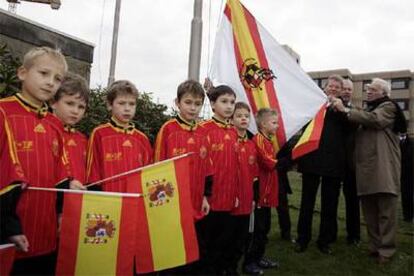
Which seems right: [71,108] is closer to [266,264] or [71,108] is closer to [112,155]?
[112,155]

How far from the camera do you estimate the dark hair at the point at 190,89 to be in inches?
173

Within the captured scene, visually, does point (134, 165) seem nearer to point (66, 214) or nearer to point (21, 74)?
point (66, 214)

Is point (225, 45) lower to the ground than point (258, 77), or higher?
higher

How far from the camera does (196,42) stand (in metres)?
8.33

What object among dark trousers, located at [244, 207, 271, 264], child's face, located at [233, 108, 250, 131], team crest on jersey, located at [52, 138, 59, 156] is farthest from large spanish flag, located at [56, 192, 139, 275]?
dark trousers, located at [244, 207, 271, 264]

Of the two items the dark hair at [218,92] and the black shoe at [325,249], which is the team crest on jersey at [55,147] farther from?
the black shoe at [325,249]

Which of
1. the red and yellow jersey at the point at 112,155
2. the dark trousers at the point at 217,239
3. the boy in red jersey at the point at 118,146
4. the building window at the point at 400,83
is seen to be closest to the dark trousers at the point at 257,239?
the dark trousers at the point at 217,239

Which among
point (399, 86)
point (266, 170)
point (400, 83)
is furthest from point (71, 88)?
point (400, 83)

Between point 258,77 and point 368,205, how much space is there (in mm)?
2326

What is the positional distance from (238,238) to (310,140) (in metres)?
1.62

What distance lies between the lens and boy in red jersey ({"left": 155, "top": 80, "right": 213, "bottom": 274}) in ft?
14.1

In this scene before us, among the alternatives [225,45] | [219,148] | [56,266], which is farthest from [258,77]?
[56,266]

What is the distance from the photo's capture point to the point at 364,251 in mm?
6211

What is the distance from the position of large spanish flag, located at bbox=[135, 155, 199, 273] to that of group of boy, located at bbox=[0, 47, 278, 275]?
401 mm
